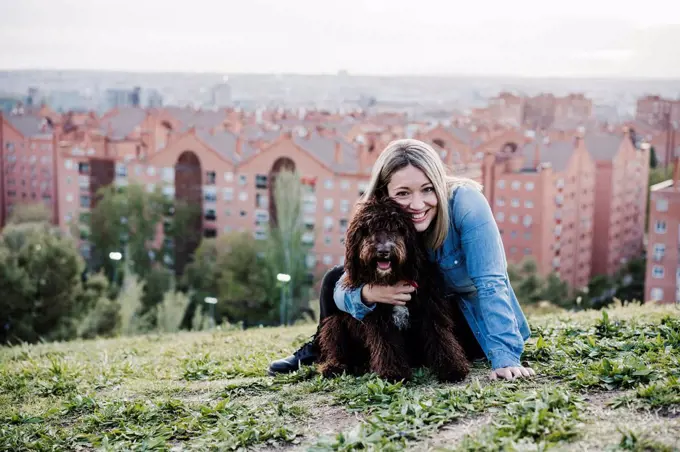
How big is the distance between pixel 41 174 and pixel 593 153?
2920cm

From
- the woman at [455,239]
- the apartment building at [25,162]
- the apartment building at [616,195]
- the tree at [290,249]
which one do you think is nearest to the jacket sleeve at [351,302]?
the woman at [455,239]

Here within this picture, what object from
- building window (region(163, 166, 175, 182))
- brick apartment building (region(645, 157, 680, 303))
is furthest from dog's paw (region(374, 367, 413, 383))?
building window (region(163, 166, 175, 182))

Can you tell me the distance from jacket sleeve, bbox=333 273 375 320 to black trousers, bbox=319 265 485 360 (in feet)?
0.50

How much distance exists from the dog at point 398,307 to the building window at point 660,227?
22.0 metres

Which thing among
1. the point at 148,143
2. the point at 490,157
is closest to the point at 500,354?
the point at 490,157

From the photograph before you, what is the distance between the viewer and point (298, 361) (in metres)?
4.47

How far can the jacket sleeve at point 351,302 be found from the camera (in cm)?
372

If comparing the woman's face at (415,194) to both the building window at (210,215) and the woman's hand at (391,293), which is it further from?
the building window at (210,215)

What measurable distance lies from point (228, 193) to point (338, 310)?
3313 cm

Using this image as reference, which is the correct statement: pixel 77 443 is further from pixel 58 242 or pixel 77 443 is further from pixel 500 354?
pixel 58 242

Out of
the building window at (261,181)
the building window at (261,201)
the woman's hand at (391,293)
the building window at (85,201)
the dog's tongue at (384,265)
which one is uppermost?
the dog's tongue at (384,265)

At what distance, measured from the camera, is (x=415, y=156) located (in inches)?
149

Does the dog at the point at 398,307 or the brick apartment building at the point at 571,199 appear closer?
the dog at the point at 398,307

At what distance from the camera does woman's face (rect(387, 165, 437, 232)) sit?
12.3 ft
